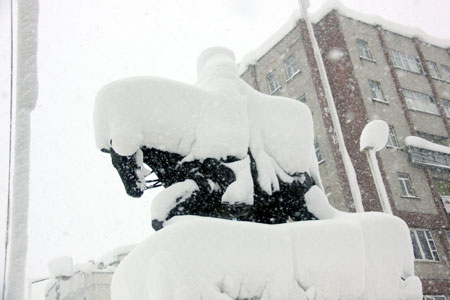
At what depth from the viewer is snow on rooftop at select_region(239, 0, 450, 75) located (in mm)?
21328

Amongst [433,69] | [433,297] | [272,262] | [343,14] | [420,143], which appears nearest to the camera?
[272,262]

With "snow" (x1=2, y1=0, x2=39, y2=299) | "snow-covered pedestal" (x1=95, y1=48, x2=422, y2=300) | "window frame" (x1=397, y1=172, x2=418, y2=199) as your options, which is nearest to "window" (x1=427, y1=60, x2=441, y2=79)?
"window frame" (x1=397, y1=172, x2=418, y2=199)

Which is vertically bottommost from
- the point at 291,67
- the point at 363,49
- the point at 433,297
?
the point at 433,297

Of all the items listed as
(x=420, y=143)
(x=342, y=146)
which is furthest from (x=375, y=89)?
(x=342, y=146)

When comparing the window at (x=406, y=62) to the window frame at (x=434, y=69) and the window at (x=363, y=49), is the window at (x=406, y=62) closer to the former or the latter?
the window frame at (x=434, y=69)

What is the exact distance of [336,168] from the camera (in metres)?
18.3

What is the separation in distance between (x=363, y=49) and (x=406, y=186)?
23.6ft

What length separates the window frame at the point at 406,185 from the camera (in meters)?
18.7

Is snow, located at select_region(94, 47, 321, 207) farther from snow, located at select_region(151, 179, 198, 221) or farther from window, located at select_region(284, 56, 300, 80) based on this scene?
window, located at select_region(284, 56, 300, 80)

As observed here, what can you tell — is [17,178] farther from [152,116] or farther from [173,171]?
[173,171]

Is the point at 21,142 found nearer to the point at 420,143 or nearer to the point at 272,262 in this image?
the point at 272,262

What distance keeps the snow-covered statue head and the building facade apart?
14545mm

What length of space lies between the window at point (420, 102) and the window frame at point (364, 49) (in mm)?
2543

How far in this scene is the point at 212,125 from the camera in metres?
3.35
